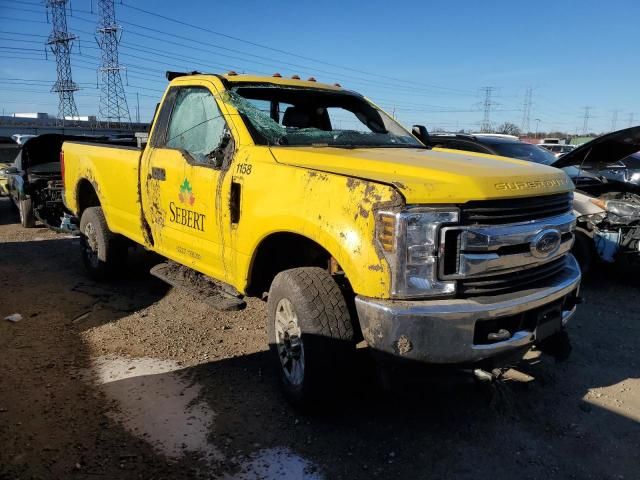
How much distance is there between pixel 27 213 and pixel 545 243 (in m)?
9.04

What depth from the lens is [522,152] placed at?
27.0 ft

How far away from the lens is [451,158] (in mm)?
3395

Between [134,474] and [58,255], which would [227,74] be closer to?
[134,474]

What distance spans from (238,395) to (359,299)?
1.40 meters

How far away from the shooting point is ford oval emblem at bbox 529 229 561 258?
282 cm

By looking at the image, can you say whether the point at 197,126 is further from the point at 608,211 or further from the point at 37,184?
the point at 37,184

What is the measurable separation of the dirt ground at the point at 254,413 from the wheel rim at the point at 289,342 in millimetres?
276

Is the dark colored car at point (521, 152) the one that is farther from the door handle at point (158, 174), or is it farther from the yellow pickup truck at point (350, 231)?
the door handle at point (158, 174)

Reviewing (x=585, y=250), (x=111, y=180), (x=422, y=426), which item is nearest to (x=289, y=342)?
(x=422, y=426)

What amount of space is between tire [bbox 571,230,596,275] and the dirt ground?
127cm

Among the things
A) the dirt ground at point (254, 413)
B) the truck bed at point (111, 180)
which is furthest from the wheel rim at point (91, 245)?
the dirt ground at point (254, 413)

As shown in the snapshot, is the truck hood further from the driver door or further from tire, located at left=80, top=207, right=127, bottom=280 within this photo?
tire, located at left=80, top=207, right=127, bottom=280

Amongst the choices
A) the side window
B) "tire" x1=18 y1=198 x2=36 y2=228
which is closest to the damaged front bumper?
the side window

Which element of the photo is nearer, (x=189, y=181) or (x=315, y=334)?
(x=315, y=334)
